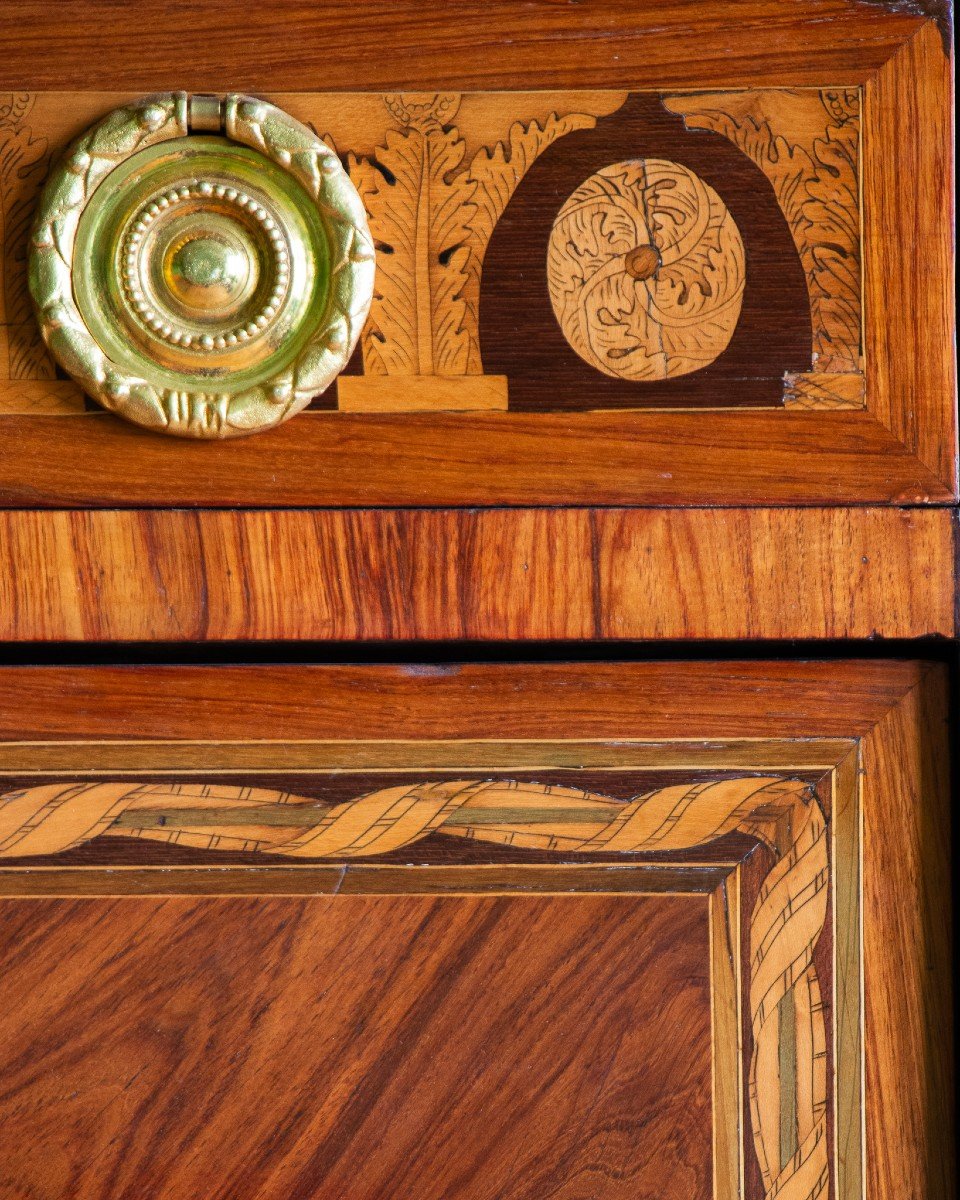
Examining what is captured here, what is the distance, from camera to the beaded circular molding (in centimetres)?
34

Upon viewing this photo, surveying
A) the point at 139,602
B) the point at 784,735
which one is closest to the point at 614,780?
the point at 784,735

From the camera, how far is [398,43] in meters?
0.34

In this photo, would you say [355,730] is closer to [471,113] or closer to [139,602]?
[139,602]

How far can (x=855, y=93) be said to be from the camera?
1.12 feet

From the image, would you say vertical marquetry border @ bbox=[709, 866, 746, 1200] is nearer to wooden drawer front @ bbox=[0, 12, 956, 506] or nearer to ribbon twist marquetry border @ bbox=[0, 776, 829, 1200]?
ribbon twist marquetry border @ bbox=[0, 776, 829, 1200]

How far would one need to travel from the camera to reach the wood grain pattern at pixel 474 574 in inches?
13.6

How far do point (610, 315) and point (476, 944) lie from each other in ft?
0.71

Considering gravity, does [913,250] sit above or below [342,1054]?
above

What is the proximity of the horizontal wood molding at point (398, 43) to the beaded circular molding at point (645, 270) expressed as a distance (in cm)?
4

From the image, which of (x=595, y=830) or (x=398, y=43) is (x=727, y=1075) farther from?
(x=398, y=43)

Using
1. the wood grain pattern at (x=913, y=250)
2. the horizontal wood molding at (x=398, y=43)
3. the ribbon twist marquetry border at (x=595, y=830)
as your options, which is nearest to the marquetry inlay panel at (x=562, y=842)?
the ribbon twist marquetry border at (x=595, y=830)

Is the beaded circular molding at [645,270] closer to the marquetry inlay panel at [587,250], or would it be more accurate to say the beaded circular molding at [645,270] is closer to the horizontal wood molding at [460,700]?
the marquetry inlay panel at [587,250]

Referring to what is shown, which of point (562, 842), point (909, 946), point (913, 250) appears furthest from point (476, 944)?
point (913, 250)

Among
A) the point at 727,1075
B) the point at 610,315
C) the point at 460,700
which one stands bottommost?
the point at 727,1075
